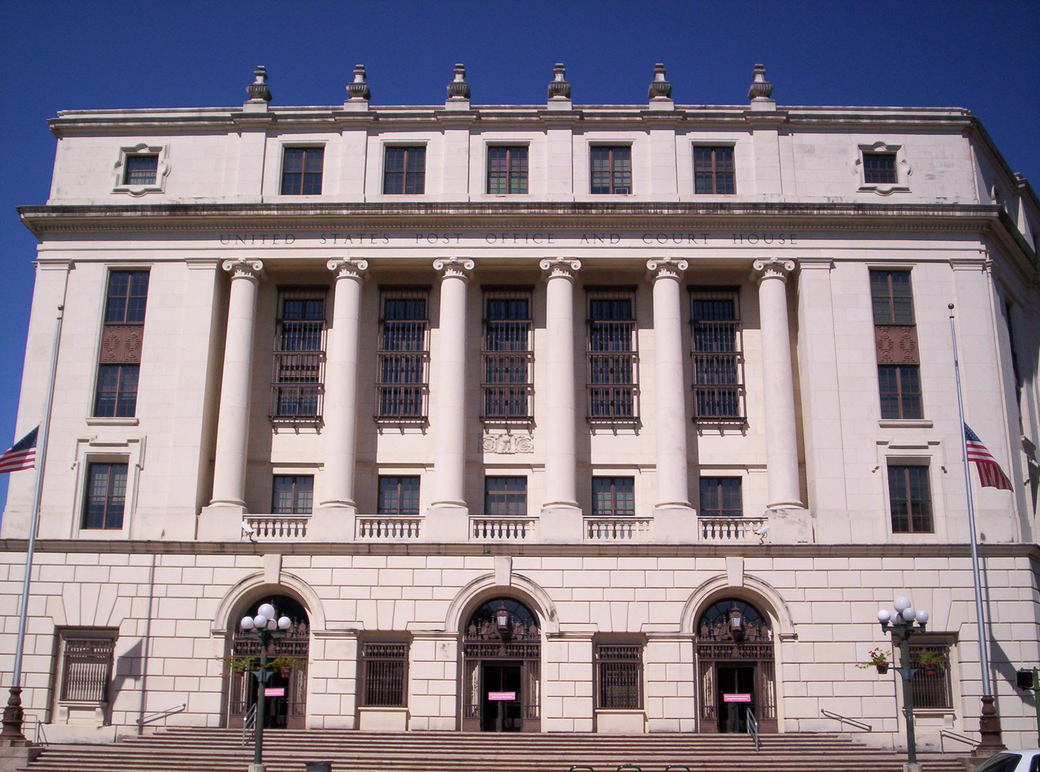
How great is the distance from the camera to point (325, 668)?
3575cm

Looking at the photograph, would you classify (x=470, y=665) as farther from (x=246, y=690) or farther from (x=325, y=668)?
(x=246, y=690)

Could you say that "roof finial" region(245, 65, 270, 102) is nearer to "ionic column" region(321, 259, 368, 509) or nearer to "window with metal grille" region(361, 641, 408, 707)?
"ionic column" region(321, 259, 368, 509)

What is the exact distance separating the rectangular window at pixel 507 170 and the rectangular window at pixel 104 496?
16008 mm

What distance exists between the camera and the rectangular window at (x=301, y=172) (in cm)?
4106

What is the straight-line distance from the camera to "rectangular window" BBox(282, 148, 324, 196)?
41.1m

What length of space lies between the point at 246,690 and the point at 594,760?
11.5 m

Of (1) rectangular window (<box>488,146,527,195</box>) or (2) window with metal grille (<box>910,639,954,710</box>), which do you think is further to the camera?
(1) rectangular window (<box>488,146,527,195</box>)

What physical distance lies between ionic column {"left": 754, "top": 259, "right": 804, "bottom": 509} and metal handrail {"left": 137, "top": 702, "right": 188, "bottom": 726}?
19.5 m

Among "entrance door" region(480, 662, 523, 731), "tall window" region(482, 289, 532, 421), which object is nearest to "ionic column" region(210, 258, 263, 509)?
"tall window" region(482, 289, 532, 421)

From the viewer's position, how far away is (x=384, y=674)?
36031mm

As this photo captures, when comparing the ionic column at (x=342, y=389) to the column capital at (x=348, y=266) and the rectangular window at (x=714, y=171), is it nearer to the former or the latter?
the column capital at (x=348, y=266)

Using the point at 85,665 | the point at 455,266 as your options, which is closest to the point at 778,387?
the point at 455,266

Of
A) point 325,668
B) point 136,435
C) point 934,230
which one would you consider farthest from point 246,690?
point 934,230

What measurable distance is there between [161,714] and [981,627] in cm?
2470
